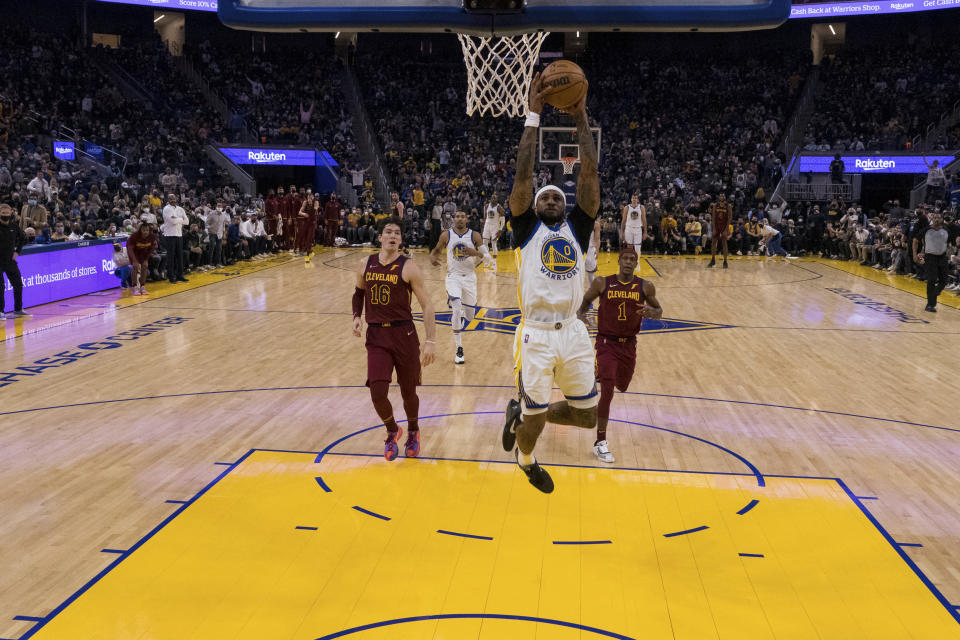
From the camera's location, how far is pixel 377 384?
631 cm

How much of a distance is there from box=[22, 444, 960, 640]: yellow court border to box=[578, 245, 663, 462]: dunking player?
73 centimetres

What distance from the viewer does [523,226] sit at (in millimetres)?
4879

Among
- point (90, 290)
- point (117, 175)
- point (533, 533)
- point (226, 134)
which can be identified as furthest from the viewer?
point (226, 134)

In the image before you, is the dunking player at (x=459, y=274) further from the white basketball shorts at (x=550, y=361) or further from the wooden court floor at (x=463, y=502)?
the white basketball shorts at (x=550, y=361)

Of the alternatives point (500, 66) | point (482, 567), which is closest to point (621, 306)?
point (482, 567)

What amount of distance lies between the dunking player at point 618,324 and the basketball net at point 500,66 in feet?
11.7

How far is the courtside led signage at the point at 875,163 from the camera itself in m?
27.6

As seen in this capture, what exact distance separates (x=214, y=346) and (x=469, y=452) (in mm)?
5558

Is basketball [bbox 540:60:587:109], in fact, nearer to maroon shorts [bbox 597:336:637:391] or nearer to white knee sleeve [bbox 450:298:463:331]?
maroon shorts [bbox 597:336:637:391]

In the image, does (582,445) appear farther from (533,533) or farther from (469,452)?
(533,533)

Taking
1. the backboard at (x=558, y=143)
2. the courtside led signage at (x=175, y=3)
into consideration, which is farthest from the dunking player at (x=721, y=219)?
the courtside led signage at (x=175, y=3)

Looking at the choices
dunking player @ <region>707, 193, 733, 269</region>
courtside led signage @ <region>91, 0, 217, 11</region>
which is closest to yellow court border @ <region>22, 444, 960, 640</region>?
dunking player @ <region>707, 193, 733, 269</region>

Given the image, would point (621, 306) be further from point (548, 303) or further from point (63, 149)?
point (63, 149)

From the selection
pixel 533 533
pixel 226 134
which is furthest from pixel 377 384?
pixel 226 134
